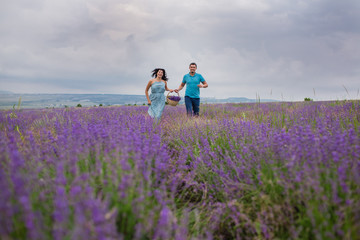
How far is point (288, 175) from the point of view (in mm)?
1695

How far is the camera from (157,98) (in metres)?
5.21

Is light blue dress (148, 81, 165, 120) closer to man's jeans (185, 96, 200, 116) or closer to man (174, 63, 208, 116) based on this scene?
man (174, 63, 208, 116)

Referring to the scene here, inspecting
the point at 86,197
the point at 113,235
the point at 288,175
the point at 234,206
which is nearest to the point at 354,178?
the point at 288,175

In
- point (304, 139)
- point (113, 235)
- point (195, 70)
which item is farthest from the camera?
point (195, 70)

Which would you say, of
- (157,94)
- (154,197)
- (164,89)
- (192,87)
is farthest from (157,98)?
(154,197)

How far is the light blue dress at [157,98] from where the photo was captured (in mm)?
5133

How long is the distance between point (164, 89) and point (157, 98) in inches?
11.3

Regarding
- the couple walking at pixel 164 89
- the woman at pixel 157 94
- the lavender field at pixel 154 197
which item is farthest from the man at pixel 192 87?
the lavender field at pixel 154 197

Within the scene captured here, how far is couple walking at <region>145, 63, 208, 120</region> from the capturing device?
5.17 meters

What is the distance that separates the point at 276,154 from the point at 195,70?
428cm

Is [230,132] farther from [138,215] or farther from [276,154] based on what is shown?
[138,215]

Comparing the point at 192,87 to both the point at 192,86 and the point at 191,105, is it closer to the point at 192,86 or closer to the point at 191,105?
the point at 192,86

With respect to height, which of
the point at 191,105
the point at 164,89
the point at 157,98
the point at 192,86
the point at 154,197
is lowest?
the point at 154,197

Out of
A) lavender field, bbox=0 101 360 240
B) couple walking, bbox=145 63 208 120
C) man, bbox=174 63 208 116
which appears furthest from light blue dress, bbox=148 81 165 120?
lavender field, bbox=0 101 360 240
